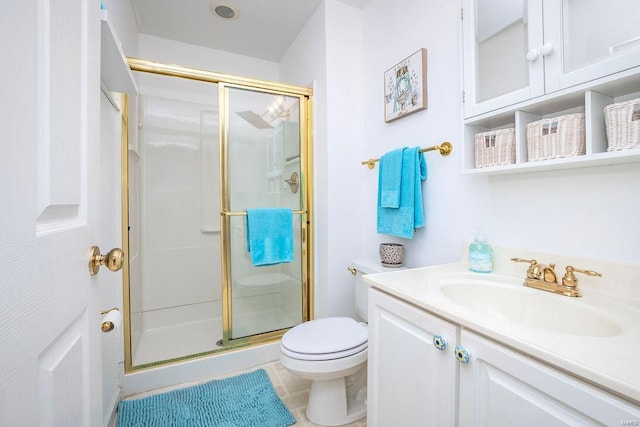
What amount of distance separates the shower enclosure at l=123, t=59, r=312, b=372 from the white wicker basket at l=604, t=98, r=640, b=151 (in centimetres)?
159

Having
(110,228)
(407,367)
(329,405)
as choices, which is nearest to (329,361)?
(329,405)

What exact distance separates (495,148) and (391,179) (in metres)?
0.57

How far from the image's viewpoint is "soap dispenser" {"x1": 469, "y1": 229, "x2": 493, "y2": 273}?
1127 millimetres

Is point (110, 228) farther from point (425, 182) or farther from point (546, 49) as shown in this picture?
point (546, 49)

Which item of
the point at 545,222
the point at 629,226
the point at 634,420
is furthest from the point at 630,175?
the point at 634,420

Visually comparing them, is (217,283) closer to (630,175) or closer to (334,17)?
(334,17)

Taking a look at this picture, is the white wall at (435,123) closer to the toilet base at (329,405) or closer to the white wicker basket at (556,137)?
the white wicker basket at (556,137)

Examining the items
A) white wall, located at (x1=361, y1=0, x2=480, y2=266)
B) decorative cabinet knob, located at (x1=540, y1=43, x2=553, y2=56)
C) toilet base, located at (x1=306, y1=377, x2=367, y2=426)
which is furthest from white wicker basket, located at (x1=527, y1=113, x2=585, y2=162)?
toilet base, located at (x1=306, y1=377, x2=367, y2=426)

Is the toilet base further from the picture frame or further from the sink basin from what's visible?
the picture frame

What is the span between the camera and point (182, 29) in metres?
2.25

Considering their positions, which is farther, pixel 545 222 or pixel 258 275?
pixel 258 275

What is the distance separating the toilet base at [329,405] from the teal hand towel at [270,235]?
79 centimetres

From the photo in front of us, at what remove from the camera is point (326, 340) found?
4.42 ft

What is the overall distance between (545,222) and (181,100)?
270 cm
